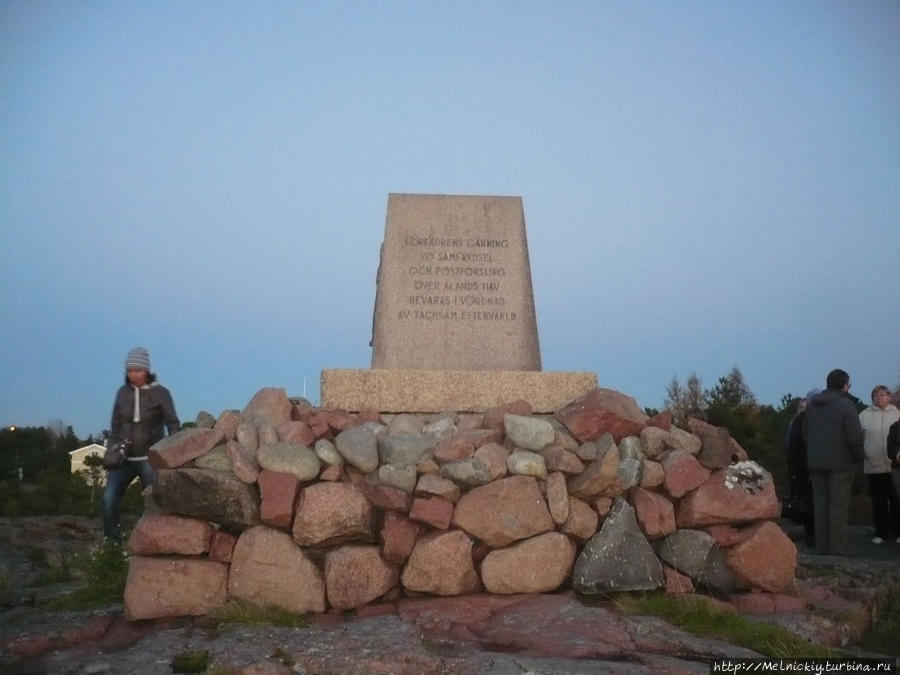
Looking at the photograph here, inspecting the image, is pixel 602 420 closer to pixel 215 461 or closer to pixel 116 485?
pixel 215 461

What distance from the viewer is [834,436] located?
307 inches

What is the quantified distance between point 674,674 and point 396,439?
7.79 feet

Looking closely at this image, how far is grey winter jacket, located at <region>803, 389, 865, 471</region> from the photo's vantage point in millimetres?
7730

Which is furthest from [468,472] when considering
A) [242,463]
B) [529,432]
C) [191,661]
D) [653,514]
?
[191,661]

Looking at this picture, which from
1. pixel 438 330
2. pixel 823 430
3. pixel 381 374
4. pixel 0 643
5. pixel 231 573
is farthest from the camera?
pixel 823 430

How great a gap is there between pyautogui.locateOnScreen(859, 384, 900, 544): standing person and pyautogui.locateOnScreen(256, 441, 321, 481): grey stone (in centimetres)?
637

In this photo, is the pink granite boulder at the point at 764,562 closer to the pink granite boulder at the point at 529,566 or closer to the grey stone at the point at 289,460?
the pink granite boulder at the point at 529,566

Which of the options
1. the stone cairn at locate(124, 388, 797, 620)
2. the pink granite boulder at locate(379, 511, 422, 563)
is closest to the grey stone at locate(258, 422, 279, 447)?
the stone cairn at locate(124, 388, 797, 620)

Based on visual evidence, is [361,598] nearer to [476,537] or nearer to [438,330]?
[476,537]

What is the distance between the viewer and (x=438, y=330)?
729 cm

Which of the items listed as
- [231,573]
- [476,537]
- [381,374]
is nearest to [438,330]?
[381,374]

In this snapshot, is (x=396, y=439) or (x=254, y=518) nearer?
(x=254, y=518)

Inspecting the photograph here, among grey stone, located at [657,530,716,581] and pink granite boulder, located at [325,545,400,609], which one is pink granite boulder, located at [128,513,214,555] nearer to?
pink granite boulder, located at [325,545,400,609]

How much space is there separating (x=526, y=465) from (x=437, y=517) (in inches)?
25.8
